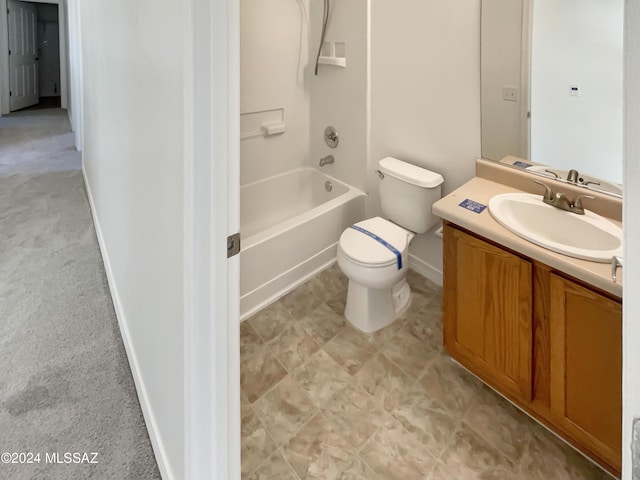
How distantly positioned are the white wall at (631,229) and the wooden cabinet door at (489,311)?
106 centimetres

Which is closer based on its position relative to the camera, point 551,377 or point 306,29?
point 551,377

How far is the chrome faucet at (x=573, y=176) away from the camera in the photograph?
1.56m

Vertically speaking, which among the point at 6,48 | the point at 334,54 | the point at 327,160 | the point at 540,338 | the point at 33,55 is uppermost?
the point at 33,55

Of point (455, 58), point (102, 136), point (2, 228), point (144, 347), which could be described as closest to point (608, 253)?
point (455, 58)

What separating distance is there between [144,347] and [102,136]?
1476mm

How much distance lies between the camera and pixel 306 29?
288 cm

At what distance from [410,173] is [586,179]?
848 millimetres

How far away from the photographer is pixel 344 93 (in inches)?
107

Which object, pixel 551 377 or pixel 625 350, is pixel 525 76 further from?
pixel 625 350

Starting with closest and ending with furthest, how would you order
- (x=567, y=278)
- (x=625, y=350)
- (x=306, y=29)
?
(x=625, y=350) → (x=567, y=278) → (x=306, y=29)

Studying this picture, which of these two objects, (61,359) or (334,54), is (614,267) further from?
(334,54)

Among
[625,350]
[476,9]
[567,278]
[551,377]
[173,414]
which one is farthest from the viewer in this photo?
[476,9]

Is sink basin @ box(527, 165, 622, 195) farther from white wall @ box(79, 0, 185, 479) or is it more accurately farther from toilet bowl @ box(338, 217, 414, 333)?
white wall @ box(79, 0, 185, 479)

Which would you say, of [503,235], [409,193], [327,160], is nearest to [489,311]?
[503,235]
